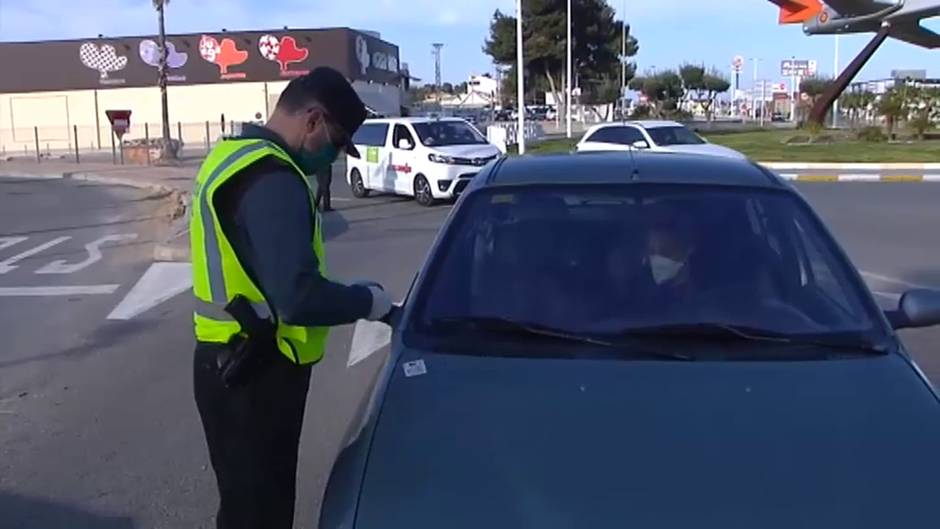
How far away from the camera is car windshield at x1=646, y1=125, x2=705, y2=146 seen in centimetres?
2291

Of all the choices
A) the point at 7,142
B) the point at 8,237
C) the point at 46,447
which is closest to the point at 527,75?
the point at 7,142

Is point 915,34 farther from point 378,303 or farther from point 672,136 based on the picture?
point 378,303

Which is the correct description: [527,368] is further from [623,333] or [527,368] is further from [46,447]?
[46,447]

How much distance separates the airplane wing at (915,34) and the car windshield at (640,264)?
4328 centimetres

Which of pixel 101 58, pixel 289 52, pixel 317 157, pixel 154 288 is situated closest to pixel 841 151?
A: pixel 154 288

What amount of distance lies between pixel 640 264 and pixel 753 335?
0.51 meters

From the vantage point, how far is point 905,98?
1722 inches

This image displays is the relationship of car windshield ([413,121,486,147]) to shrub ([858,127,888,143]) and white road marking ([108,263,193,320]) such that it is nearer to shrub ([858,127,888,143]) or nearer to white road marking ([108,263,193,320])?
white road marking ([108,263,193,320])

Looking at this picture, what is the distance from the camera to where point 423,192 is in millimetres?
20047

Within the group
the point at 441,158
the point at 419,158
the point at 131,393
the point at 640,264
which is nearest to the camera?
the point at 640,264

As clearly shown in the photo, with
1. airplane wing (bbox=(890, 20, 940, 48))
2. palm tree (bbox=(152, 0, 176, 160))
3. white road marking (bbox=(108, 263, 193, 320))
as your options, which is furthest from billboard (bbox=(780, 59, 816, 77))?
white road marking (bbox=(108, 263, 193, 320))

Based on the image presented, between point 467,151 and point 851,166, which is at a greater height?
point 467,151

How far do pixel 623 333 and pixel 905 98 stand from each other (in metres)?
44.2

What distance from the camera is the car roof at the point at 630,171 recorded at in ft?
13.1
